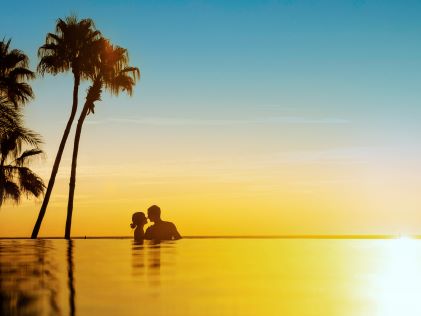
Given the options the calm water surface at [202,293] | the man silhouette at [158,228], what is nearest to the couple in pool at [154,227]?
the man silhouette at [158,228]

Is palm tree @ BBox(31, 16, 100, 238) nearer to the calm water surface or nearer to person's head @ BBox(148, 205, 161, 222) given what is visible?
person's head @ BBox(148, 205, 161, 222)

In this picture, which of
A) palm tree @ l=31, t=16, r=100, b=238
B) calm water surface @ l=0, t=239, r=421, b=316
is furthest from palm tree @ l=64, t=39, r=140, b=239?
calm water surface @ l=0, t=239, r=421, b=316

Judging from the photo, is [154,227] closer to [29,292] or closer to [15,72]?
[15,72]

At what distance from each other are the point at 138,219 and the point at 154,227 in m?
1.68

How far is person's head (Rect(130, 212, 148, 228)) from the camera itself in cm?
3916

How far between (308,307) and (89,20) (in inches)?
1609

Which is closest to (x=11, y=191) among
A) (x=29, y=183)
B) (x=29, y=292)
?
(x=29, y=183)

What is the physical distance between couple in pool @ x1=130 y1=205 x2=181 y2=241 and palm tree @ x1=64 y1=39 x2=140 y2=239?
5.75 m

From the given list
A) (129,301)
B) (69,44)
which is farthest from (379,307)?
(69,44)

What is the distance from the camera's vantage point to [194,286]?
30.7ft

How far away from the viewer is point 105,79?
151ft

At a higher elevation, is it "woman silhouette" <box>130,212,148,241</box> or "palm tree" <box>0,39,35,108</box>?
"palm tree" <box>0,39,35,108</box>

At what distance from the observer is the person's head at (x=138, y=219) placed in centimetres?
3916

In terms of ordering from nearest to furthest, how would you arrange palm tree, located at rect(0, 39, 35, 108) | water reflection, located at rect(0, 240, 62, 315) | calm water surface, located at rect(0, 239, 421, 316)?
water reflection, located at rect(0, 240, 62, 315)
calm water surface, located at rect(0, 239, 421, 316)
palm tree, located at rect(0, 39, 35, 108)
